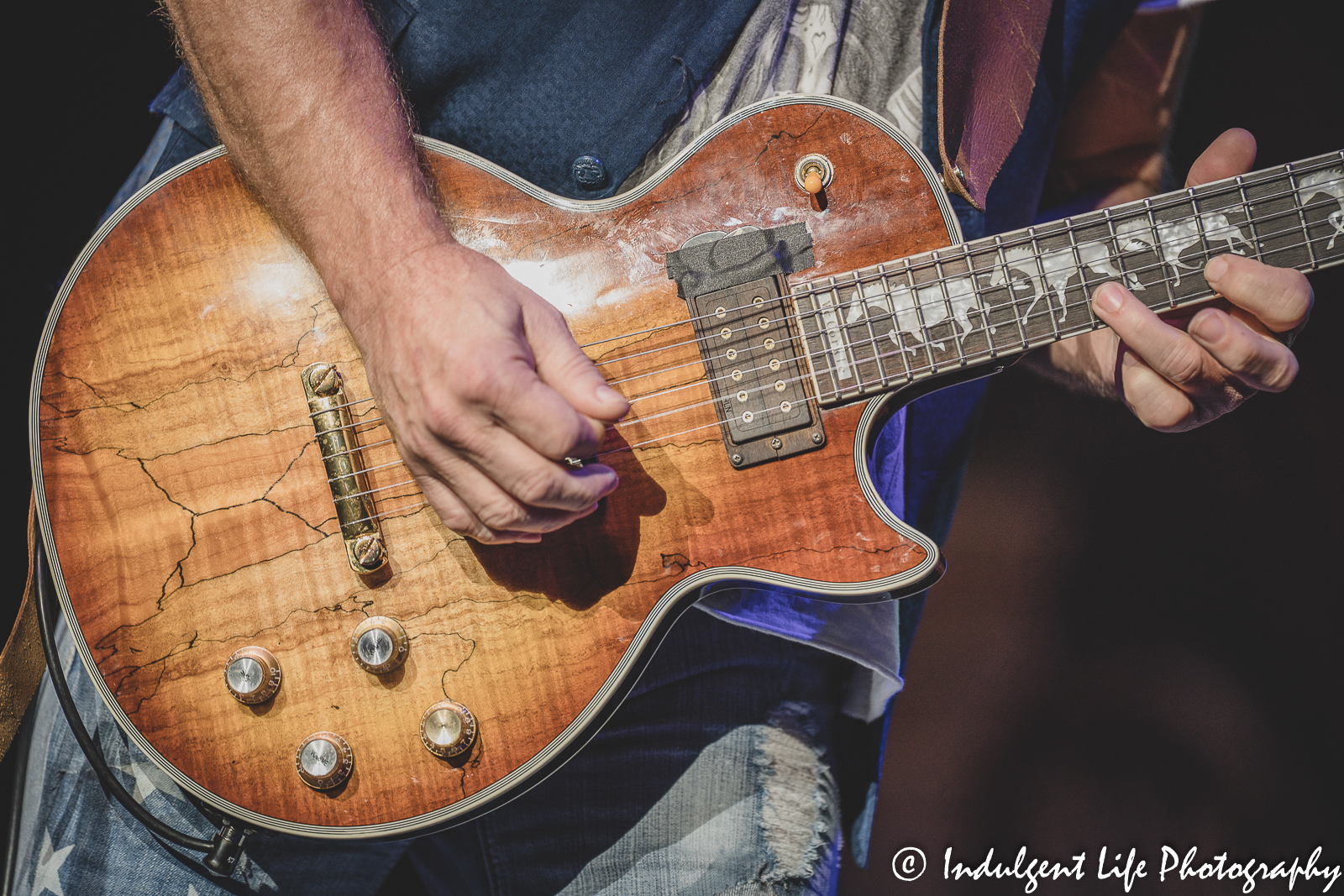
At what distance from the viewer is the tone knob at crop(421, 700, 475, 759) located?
0.81m

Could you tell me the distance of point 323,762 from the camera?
81 cm

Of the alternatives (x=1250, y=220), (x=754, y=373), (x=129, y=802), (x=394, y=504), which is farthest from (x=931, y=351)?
(x=129, y=802)

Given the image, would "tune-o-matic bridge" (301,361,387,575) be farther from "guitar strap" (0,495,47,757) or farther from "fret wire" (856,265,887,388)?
"fret wire" (856,265,887,388)

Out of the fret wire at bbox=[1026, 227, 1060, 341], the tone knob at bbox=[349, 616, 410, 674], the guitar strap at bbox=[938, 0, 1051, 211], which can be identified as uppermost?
the guitar strap at bbox=[938, 0, 1051, 211]

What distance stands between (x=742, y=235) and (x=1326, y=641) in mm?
2161

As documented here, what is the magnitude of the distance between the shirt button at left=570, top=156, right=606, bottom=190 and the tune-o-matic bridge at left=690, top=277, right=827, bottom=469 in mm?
288

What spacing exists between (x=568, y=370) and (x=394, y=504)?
0.30 metres

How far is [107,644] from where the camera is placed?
845 mm

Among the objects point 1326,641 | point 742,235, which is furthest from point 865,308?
point 1326,641

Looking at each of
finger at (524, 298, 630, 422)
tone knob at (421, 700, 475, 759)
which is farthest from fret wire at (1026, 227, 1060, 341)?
tone knob at (421, 700, 475, 759)

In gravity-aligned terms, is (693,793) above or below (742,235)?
below

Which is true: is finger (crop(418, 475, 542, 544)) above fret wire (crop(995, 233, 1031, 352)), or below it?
below

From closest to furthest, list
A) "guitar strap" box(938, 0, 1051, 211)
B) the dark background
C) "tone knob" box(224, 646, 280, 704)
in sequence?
"tone knob" box(224, 646, 280, 704)
"guitar strap" box(938, 0, 1051, 211)
the dark background

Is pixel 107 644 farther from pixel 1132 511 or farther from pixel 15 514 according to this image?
pixel 1132 511
